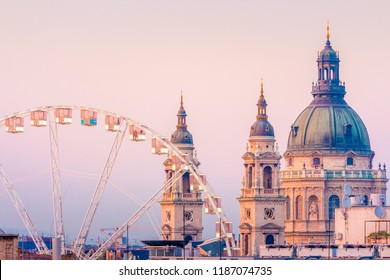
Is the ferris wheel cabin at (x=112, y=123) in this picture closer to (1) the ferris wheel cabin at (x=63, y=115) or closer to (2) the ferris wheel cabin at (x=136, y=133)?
(2) the ferris wheel cabin at (x=136, y=133)

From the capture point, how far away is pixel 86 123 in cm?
17525

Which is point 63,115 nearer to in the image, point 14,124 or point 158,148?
point 14,124

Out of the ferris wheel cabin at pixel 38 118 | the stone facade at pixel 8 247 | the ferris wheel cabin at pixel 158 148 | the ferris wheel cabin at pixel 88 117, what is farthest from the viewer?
the ferris wheel cabin at pixel 158 148

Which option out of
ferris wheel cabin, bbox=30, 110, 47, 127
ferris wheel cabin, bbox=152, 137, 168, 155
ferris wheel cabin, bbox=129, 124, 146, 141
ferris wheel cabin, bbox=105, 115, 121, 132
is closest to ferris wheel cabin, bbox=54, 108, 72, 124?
ferris wheel cabin, bbox=30, 110, 47, 127

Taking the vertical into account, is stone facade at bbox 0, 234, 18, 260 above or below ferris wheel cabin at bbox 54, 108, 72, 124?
below

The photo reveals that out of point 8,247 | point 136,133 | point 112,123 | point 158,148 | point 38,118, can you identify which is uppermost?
point 112,123

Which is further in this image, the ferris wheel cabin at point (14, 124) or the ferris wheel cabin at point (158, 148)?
the ferris wheel cabin at point (158, 148)

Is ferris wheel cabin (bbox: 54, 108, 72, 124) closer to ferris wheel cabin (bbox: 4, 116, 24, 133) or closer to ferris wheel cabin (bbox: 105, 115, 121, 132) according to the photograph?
ferris wheel cabin (bbox: 4, 116, 24, 133)

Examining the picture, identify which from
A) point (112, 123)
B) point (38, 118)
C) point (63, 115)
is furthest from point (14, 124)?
point (112, 123)

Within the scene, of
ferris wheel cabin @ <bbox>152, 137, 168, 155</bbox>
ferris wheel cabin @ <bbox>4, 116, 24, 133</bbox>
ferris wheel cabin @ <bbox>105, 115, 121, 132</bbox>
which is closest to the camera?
ferris wheel cabin @ <bbox>4, 116, 24, 133</bbox>

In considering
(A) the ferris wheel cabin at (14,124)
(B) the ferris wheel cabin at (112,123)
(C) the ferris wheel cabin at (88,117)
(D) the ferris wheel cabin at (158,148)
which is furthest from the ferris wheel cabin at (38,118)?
(D) the ferris wheel cabin at (158,148)

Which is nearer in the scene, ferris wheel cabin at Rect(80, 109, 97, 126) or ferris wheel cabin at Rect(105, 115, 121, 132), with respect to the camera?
ferris wheel cabin at Rect(80, 109, 97, 126)
